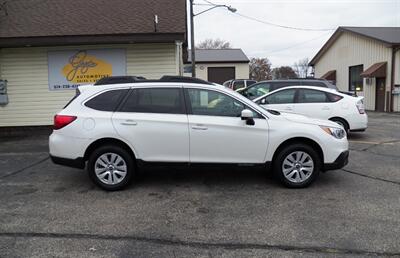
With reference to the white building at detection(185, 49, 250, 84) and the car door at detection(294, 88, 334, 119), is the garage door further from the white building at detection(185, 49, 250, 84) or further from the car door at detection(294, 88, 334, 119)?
the car door at detection(294, 88, 334, 119)

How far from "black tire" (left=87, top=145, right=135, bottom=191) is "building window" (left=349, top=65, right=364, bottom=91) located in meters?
24.8

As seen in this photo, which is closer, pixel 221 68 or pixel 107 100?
pixel 107 100

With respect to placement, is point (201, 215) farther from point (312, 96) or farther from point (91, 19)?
point (91, 19)

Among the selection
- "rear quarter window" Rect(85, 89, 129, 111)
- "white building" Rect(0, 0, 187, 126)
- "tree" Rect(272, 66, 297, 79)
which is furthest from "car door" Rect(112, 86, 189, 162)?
"tree" Rect(272, 66, 297, 79)

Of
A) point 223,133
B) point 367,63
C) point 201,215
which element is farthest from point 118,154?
point 367,63

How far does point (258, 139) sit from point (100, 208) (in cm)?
255

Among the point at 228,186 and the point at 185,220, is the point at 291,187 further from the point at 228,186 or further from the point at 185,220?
the point at 185,220

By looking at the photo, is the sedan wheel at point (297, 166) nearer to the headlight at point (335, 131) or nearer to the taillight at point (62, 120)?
the headlight at point (335, 131)

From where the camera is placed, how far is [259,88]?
13430 mm

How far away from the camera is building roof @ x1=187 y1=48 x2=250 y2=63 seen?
42.5 metres

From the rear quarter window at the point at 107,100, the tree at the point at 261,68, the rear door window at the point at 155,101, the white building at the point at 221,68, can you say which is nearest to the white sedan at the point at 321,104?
the rear door window at the point at 155,101

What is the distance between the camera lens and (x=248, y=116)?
20.1 ft

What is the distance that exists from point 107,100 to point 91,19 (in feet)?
25.5

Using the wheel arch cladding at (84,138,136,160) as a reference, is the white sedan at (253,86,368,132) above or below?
above
